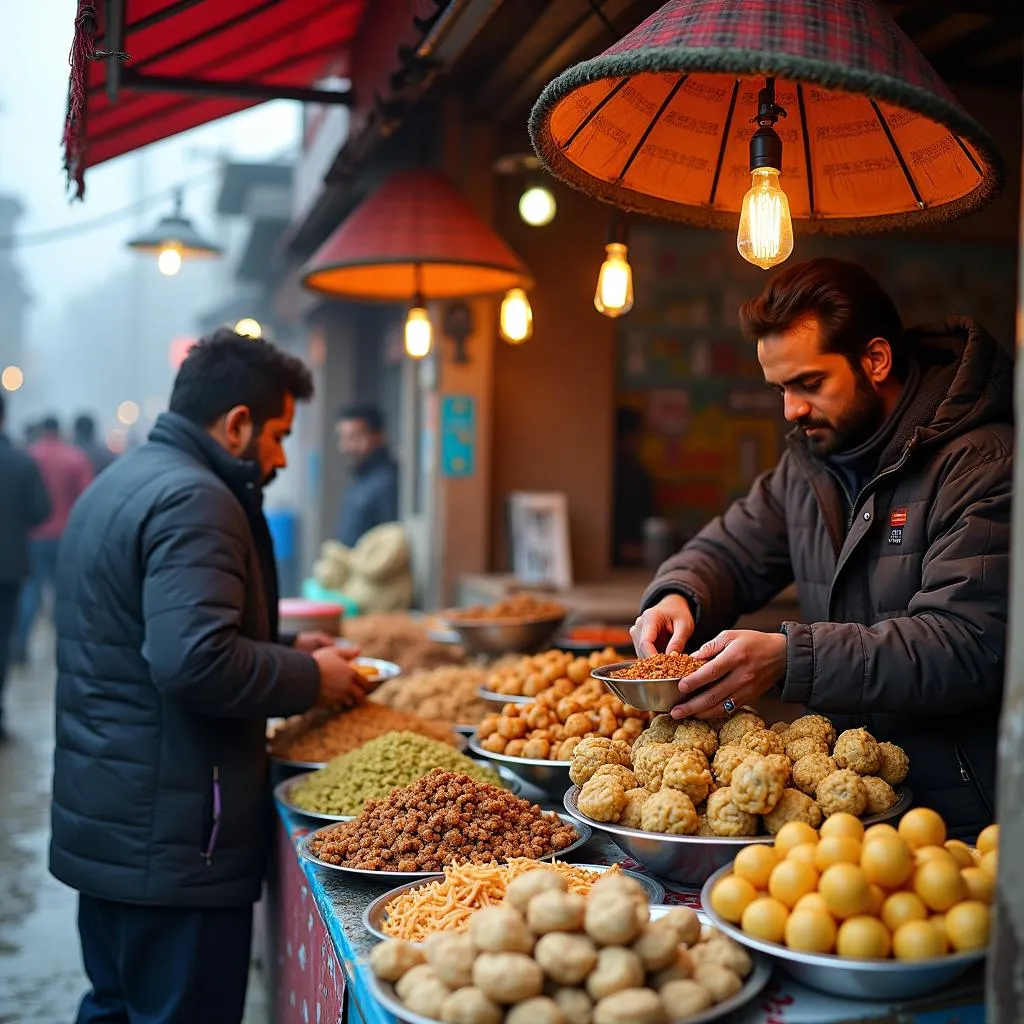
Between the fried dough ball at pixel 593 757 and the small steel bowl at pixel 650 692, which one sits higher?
the small steel bowl at pixel 650 692

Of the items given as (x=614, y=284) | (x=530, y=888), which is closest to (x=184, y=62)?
(x=614, y=284)

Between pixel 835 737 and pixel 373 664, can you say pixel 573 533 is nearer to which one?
pixel 373 664

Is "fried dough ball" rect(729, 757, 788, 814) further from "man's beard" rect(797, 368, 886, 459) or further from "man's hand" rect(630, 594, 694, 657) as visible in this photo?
"man's beard" rect(797, 368, 886, 459)

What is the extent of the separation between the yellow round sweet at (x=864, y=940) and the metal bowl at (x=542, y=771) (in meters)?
1.14

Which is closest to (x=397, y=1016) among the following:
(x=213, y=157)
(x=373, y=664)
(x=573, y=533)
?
(x=373, y=664)

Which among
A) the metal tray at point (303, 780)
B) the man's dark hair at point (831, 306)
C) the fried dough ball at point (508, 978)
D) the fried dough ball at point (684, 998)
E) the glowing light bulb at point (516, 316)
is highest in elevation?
the glowing light bulb at point (516, 316)

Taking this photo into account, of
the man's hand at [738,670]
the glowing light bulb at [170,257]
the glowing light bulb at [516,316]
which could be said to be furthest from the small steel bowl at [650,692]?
the glowing light bulb at [170,257]

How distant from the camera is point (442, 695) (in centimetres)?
399

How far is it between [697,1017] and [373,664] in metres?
2.75

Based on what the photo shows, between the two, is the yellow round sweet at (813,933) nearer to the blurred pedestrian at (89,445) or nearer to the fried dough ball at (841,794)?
the fried dough ball at (841,794)

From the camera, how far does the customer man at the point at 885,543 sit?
231cm

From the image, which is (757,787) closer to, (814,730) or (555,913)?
(814,730)

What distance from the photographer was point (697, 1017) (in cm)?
162

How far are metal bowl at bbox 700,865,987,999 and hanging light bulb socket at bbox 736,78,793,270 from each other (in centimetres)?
127
